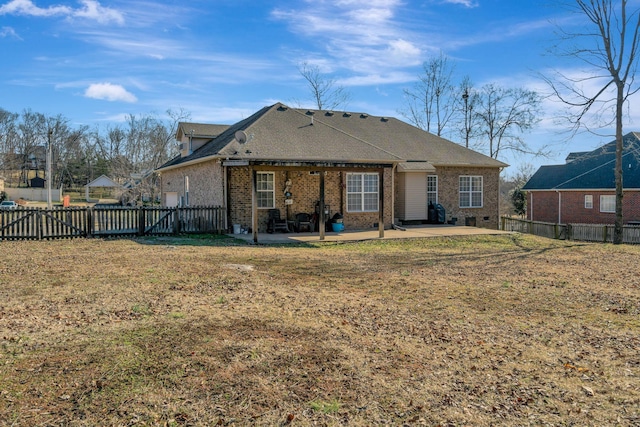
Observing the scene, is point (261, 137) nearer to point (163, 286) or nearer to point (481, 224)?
point (163, 286)

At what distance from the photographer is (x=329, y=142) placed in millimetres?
18562

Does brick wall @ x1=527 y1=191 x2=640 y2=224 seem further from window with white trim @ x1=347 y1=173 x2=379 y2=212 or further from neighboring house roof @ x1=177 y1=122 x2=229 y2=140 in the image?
neighboring house roof @ x1=177 y1=122 x2=229 y2=140

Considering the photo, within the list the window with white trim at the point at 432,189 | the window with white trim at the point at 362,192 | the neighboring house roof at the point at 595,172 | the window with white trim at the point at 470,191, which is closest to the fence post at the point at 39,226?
the window with white trim at the point at 362,192

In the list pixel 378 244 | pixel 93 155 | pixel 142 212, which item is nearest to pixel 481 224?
pixel 378 244

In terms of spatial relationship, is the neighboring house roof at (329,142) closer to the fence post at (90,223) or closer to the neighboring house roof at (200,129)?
the neighboring house roof at (200,129)

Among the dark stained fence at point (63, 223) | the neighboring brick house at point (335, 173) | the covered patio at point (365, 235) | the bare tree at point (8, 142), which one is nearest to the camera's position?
the dark stained fence at point (63, 223)

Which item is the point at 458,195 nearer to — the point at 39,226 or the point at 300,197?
the point at 300,197

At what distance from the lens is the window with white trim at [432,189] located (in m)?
22.6

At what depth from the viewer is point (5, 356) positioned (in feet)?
15.9

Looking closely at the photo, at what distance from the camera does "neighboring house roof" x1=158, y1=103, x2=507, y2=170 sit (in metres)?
16.7

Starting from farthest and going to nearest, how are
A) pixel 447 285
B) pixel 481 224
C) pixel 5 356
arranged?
pixel 481 224 < pixel 447 285 < pixel 5 356

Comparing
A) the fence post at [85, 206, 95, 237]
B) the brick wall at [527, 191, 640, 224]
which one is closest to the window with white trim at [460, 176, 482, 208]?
the brick wall at [527, 191, 640, 224]

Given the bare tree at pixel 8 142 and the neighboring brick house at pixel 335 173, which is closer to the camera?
the neighboring brick house at pixel 335 173

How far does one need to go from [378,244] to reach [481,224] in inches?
411
